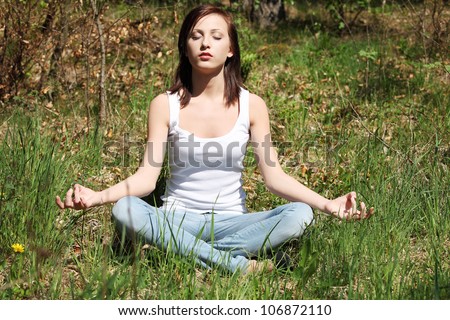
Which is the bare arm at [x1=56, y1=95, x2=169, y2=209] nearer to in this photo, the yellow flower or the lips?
the lips

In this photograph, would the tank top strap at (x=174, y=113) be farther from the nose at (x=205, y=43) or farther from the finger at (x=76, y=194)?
the finger at (x=76, y=194)

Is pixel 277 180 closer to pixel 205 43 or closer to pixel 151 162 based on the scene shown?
pixel 151 162

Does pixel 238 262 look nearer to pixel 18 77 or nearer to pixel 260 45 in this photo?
pixel 18 77

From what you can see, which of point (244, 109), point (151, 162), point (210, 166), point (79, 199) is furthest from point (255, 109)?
point (79, 199)

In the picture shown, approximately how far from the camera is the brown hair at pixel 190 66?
136 inches

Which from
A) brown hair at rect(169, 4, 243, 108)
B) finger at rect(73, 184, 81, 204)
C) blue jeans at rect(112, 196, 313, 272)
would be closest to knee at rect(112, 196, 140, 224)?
blue jeans at rect(112, 196, 313, 272)

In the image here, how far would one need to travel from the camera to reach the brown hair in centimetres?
344

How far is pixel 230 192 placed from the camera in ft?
11.2

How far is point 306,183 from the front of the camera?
4.13 metres

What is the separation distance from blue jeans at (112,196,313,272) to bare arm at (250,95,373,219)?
71mm

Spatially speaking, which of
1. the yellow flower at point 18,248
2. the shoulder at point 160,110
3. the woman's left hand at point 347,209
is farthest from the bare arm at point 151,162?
the woman's left hand at point 347,209

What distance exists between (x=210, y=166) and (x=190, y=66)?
0.51m
